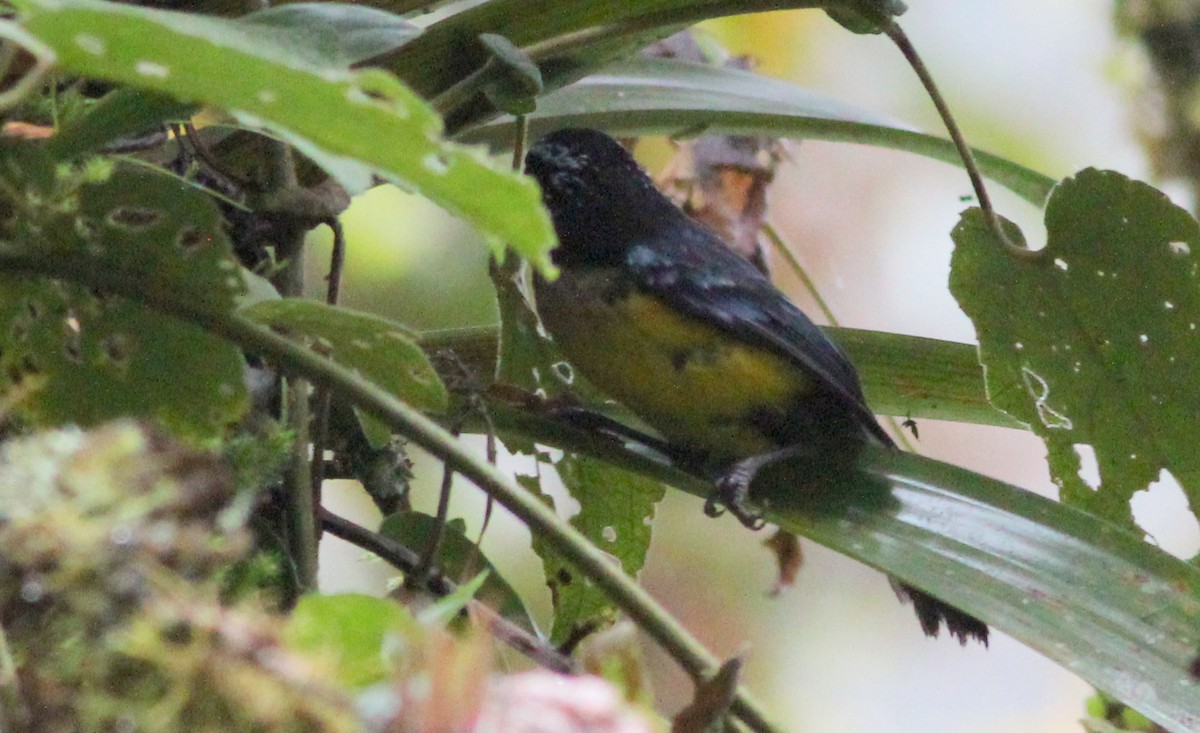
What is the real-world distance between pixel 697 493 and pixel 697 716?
1.47ft

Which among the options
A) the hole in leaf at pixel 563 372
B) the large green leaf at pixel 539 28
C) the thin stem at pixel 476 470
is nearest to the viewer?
the thin stem at pixel 476 470

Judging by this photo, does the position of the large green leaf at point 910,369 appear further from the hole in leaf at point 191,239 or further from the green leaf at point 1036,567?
the hole in leaf at point 191,239

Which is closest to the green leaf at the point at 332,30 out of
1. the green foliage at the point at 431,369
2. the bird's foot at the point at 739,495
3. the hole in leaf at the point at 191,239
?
the green foliage at the point at 431,369

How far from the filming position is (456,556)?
0.93m

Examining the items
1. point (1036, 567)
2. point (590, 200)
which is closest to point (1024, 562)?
point (1036, 567)

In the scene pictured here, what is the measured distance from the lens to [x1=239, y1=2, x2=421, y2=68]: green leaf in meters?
0.57

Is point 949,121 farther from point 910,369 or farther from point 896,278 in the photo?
point 896,278

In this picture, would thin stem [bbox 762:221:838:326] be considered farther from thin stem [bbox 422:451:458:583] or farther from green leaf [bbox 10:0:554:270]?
green leaf [bbox 10:0:554:270]

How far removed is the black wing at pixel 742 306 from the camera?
1267 mm

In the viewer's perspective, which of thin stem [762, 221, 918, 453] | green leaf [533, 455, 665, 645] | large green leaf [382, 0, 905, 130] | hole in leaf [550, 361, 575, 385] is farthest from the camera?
thin stem [762, 221, 918, 453]

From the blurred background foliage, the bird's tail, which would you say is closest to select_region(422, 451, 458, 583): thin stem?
the bird's tail

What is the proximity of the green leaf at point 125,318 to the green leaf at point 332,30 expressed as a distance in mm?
119

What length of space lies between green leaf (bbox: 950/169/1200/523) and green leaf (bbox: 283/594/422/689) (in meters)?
0.67

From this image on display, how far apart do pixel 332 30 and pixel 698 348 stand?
2.41 feet
